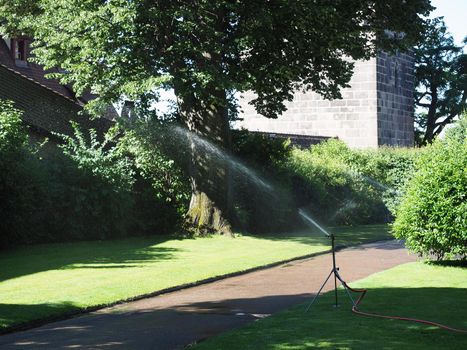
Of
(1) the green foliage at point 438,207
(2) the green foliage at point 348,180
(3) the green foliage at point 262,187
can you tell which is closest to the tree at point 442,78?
(2) the green foliage at point 348,180

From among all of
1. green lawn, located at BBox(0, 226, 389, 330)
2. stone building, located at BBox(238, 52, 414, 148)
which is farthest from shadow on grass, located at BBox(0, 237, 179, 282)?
stone building, located at BBox(238, 52, 414, 148)

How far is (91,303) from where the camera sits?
12.8m

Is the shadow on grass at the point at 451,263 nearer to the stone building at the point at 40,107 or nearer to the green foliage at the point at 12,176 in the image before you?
the green foliage at the point at 12,176

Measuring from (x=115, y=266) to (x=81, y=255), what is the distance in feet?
9.28

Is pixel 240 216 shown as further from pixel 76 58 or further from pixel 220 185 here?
pixel 76 58

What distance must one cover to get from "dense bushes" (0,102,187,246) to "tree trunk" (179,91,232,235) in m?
1.14

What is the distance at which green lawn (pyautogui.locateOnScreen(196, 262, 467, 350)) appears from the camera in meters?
9.02

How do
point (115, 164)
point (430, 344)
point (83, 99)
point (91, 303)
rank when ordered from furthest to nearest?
point (83, 99) → point (115, 164) → point (91, 303) → point (430, 344)

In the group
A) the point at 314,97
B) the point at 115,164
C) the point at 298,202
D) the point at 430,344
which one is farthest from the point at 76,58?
the point at 314,97

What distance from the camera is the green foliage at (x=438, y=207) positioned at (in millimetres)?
17281

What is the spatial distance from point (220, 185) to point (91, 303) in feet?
44.1

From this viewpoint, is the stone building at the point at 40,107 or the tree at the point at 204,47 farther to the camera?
the stone building at the point at 40,107

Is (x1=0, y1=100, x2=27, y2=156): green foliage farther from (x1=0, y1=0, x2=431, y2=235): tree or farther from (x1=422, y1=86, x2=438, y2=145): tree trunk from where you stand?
(x1=422, y1=86, x2=438, y2=145): tree trunk

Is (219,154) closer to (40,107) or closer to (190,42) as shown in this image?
(190,42)
